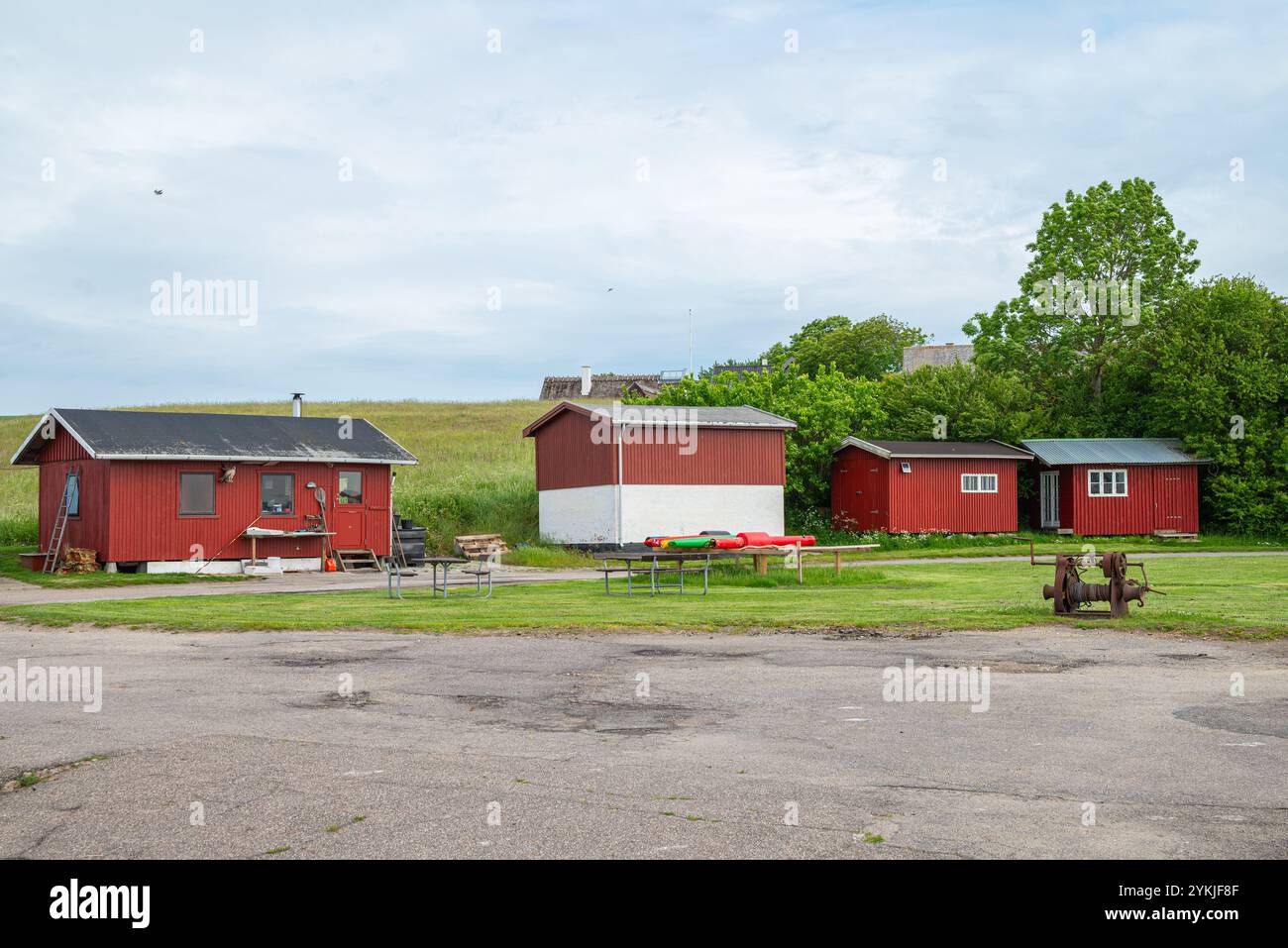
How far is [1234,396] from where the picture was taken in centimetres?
4366

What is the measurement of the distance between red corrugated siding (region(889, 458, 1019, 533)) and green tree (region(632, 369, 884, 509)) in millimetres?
3649

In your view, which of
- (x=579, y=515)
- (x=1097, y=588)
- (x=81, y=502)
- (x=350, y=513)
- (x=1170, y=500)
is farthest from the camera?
(x=1170, y=500)

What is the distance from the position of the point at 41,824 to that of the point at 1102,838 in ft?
17.5

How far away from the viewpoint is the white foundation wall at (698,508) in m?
36.5

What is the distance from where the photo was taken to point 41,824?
609cm

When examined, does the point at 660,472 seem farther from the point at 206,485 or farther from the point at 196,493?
the point at 196,493

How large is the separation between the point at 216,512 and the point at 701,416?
50.3ft

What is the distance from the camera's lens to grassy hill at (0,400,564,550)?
130 feet

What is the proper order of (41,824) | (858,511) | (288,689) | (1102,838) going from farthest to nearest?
(858,511) < (288,689) < (41,824) < (1102,838)

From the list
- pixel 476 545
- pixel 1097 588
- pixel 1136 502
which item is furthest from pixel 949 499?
pixel 1097 588

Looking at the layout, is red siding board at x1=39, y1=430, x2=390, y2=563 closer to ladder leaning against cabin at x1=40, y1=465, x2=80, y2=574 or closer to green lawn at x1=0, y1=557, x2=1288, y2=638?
ladder leaning against cabin at x1=40, y1=465, x2=80, y2=574

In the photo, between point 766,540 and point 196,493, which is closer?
point 766,540
